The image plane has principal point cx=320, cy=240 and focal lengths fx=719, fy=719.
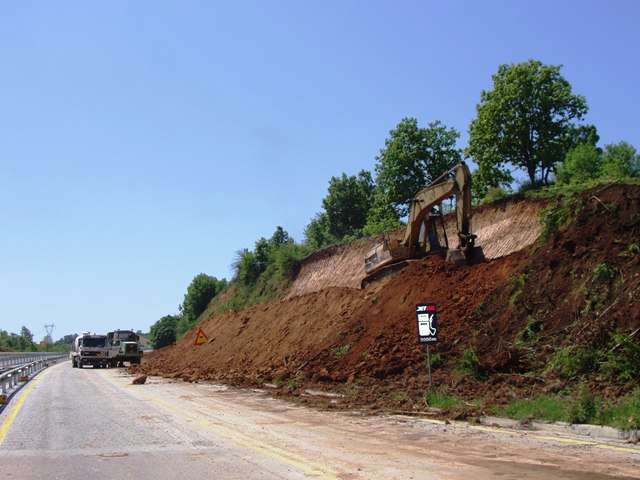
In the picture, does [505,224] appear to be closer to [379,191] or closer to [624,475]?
[624,475]

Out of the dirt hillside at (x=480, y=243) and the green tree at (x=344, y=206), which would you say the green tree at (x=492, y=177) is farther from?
the green tree at (x=344, y=206)

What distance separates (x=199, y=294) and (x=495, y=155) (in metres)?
42.8

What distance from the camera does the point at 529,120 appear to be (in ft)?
156

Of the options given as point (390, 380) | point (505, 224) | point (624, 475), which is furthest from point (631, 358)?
point (505, 224)

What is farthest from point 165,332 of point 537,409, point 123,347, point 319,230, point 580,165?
point 537,409

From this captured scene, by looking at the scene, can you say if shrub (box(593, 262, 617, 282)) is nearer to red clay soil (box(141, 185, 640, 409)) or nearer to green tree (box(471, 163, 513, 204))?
red clay soil (box(141, 185, 640, 409))

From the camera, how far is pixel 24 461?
10.6 m

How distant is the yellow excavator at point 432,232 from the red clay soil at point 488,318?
74 centimetres

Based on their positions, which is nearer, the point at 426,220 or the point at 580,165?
the point at 426,220

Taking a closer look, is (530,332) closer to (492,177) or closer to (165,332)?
(492,177)

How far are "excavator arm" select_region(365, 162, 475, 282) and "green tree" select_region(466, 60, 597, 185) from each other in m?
19.3

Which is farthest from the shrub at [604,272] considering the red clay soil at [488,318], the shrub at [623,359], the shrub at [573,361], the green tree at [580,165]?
the green tree at [580,165]

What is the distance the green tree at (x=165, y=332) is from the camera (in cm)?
9412

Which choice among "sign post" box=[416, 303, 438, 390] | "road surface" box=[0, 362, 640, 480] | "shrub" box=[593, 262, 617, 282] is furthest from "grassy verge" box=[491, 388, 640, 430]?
"shrub" box=[593, 262, 617, 282]
